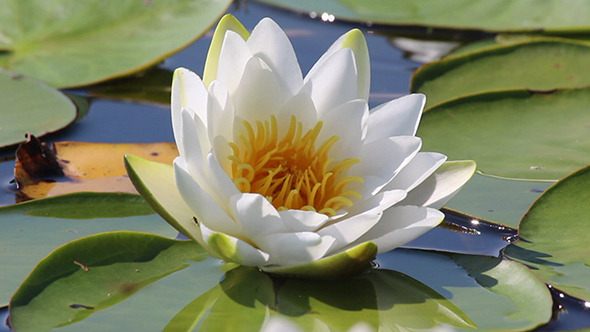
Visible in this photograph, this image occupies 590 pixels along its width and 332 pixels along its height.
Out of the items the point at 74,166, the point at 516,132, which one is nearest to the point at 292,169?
the point at 74,166

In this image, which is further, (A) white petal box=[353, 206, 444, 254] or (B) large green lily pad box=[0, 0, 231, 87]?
(B) large green lily pad box=[0, 0, 231, 87]

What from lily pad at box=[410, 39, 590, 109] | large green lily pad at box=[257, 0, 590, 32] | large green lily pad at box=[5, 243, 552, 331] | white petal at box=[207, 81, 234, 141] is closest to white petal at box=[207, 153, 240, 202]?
white petal at box=[207, 81, 234, 141]

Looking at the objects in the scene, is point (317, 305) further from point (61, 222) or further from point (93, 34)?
point (93, 34)

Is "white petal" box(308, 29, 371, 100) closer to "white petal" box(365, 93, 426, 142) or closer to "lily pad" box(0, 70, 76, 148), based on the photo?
"white petal" box(365, 93, 426, 142)

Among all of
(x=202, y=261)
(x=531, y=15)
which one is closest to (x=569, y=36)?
(x=531, y=15)

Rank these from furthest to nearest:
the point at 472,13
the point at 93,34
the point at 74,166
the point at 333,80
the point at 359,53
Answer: the point at 472,13, the point at 93,34, the point at 74,166, the point at 359,53, the point at 333,80

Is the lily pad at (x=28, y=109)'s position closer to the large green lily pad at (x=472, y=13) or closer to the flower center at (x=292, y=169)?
the flower center at (x=292, y=169)
